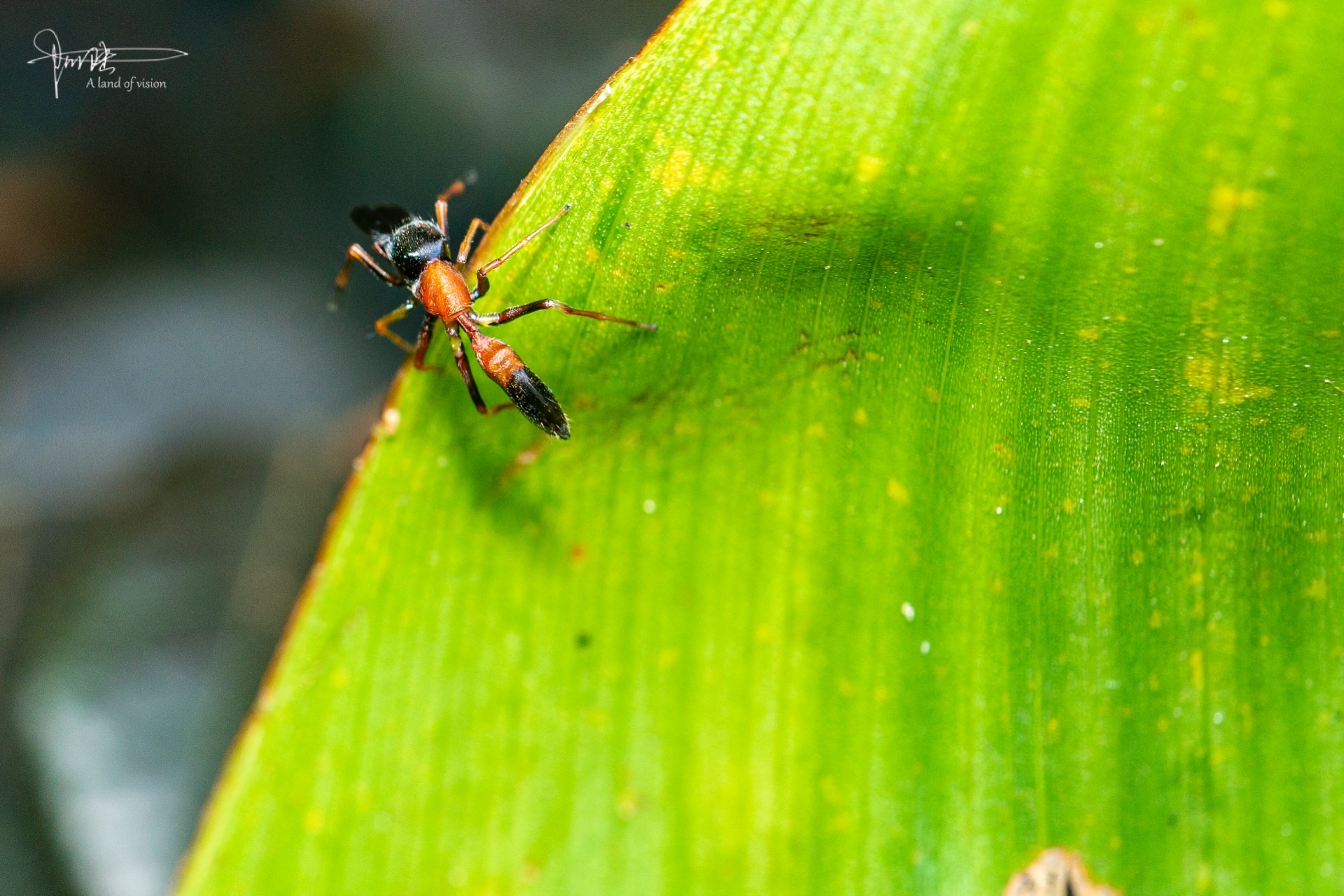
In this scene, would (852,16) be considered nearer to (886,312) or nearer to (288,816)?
(886,312)

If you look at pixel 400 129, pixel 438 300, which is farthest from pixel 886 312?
pixel 400 129

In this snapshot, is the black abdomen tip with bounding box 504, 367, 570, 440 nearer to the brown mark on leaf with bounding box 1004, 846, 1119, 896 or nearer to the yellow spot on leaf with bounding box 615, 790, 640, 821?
the yellow spot on leaf with bounding box 615, 790, 640, 821

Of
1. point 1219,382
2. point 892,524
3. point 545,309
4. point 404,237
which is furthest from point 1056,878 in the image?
point 404,237

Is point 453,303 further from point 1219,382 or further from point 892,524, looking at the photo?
point 1219,382

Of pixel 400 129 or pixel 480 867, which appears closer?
pixel 480 867

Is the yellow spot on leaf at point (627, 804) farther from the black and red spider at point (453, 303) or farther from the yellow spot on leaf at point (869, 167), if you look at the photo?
the yellow spot on leaf at point (869, 167)

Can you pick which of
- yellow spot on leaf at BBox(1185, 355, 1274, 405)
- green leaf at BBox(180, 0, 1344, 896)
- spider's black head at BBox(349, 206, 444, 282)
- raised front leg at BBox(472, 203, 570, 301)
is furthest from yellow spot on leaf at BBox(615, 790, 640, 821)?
spider's black head at BBox(349, 206, 444, 282)
